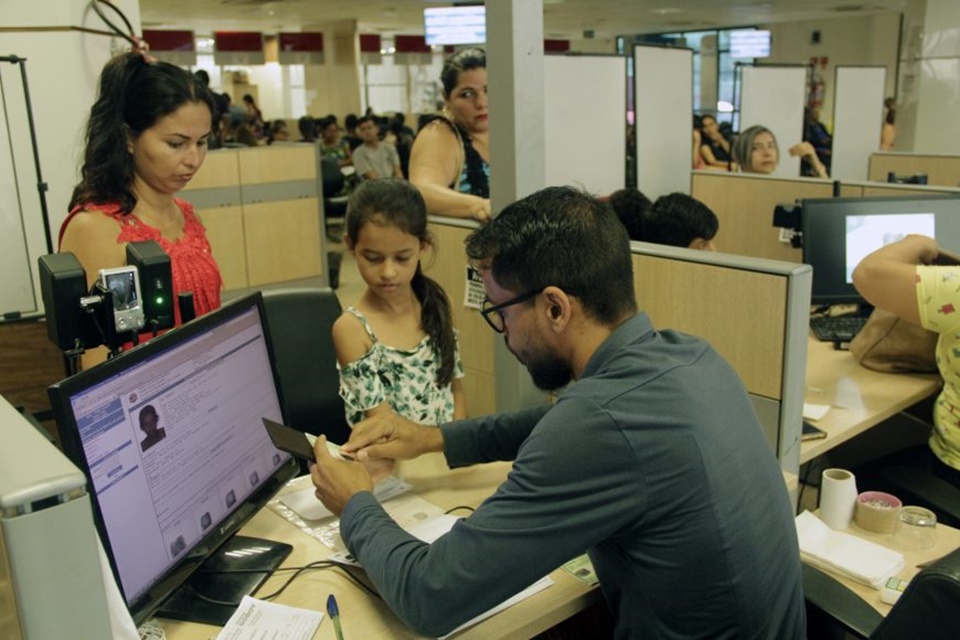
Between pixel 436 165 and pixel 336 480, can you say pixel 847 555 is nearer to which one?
pixel 336 480

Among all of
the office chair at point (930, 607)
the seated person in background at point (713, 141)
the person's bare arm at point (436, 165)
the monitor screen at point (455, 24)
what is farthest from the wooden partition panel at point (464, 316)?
the monitor screen at point (455, 24)

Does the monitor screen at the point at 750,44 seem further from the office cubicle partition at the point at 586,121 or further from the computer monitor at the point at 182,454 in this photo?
the computer monitor at the point at 182,454

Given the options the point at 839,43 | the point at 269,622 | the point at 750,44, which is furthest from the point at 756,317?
the point at 839,43

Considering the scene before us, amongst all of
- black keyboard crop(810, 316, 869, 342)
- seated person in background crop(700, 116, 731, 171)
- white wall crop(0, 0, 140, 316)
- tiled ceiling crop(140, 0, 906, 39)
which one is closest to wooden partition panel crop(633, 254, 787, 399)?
black keyboard crop(810, 316, 869, 342)

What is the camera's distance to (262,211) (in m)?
6.25

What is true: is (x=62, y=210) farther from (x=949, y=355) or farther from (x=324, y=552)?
(x=949, y=355)

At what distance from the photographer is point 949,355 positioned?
204 centimetres

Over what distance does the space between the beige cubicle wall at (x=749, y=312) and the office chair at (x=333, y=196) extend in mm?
3859

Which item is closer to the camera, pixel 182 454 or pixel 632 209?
pixel 182 454

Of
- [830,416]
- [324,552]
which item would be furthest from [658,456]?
[830,416]

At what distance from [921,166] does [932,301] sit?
142 inches

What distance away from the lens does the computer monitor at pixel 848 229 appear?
9.27 feet

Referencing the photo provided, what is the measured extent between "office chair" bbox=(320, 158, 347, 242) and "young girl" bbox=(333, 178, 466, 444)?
3655 millimetres

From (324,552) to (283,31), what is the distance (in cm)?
1511
